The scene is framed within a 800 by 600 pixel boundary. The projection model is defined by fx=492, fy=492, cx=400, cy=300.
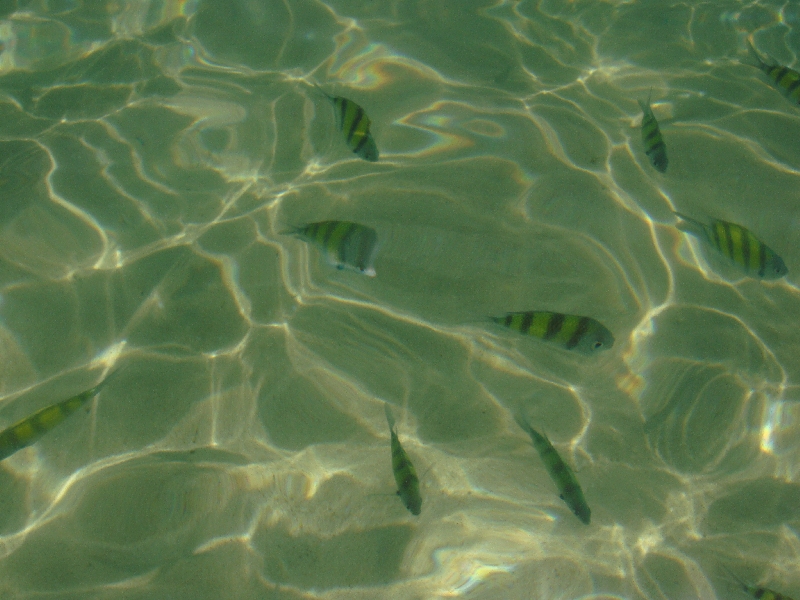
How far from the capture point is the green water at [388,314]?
10.1 ft

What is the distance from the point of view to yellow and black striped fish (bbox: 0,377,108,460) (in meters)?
2.77

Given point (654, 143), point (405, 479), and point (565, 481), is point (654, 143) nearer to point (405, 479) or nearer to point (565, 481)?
point (565, 481)

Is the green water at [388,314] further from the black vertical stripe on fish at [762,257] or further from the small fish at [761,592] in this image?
the black vertical stripe on fish at [762,257]

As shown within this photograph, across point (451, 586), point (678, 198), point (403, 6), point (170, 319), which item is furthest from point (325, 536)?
point (403, 6)

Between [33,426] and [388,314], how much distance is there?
233cm

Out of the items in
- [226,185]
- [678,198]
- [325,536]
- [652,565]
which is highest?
[678,198]

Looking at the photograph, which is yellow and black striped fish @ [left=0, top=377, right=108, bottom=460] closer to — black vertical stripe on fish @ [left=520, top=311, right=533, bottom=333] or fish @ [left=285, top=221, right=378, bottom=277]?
fish @ [left=285, top=221, right=378, bottom=277]

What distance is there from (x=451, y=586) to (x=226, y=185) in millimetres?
3714

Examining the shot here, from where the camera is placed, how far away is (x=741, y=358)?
3.68m

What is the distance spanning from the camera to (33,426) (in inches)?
111

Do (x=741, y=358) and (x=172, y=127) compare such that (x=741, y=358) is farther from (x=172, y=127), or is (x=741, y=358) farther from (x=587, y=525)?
(x=172, y=127)

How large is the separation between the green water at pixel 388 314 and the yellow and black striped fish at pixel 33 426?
0.54 m

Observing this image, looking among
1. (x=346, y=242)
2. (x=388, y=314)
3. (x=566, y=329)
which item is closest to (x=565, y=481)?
(x=566, y=329)

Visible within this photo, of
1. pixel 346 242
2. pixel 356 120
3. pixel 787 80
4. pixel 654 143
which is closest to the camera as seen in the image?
pixel 346 242
